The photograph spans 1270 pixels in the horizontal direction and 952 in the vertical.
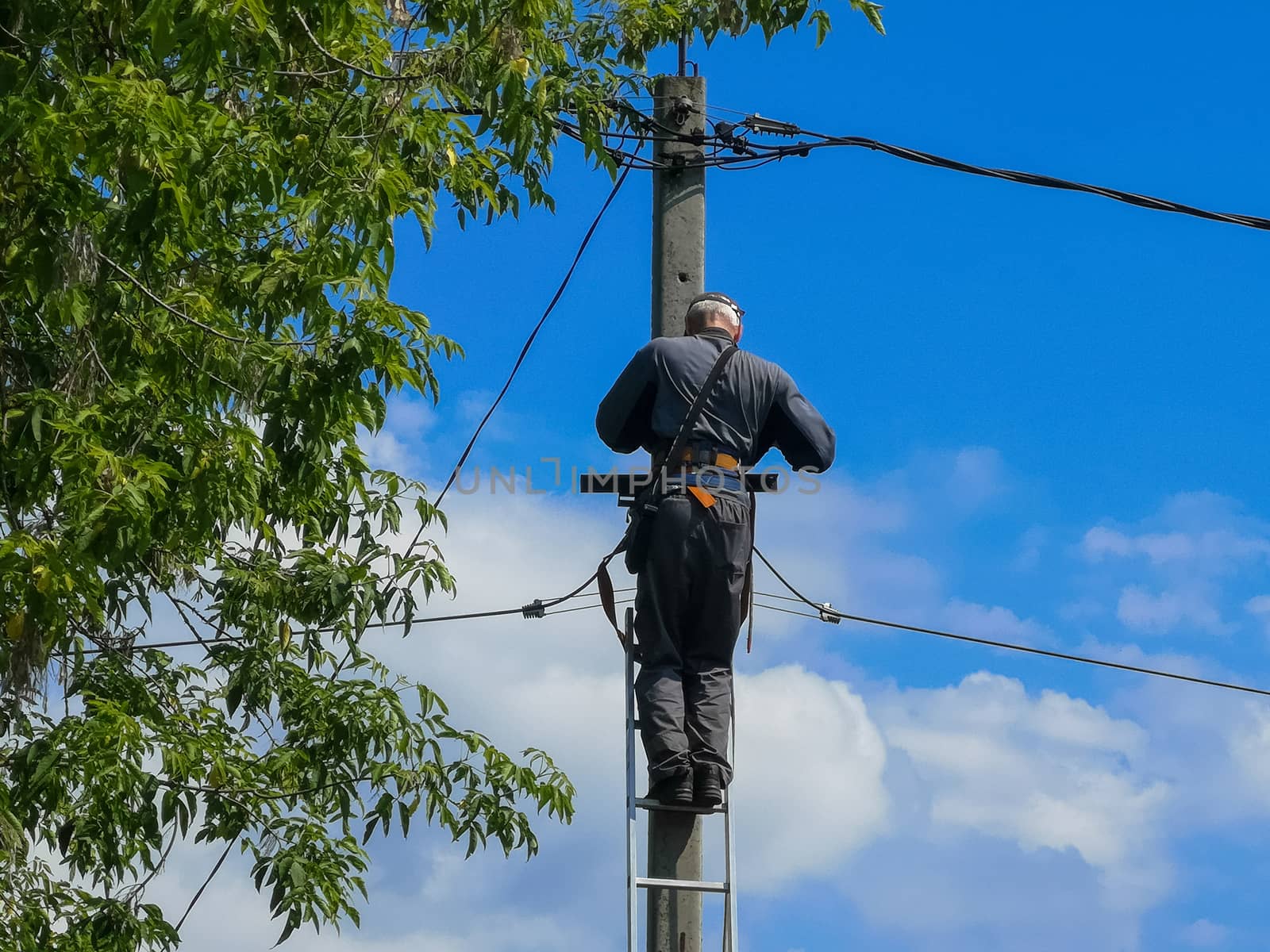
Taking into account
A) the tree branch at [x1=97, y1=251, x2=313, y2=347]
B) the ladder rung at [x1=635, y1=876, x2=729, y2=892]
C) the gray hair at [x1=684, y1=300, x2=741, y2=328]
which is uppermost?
the gray hair at [x1=684, y1=300, x2=741, y2=328]

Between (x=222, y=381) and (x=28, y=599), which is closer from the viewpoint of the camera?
(x=28, y=599)

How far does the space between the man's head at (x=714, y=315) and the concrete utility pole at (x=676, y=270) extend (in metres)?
0.18

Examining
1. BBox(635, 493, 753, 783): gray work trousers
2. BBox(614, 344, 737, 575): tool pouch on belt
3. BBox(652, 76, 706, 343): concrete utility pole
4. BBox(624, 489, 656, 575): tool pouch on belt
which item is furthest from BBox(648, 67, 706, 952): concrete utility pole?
BBox(624, 489, 656, 575): tool pouch on belt

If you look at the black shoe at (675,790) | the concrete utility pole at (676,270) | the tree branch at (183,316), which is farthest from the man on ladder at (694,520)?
the tree branch at (183,316)

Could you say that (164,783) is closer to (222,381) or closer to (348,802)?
(348,802)

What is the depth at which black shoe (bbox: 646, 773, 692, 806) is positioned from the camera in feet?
22.0

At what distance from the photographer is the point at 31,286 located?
21.7ft

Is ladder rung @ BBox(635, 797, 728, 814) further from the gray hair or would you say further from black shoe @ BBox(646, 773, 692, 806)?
the gray hair

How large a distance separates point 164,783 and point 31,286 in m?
2.52

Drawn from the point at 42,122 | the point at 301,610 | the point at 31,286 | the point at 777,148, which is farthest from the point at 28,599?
the point at 777,148

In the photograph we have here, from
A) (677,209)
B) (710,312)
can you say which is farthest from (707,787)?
(677,209)

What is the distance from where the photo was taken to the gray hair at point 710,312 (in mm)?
7277

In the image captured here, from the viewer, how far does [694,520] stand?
6.96m

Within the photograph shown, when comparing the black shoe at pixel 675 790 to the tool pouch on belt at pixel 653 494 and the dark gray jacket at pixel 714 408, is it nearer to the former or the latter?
the tool pouch on belt at pixel 653 494
